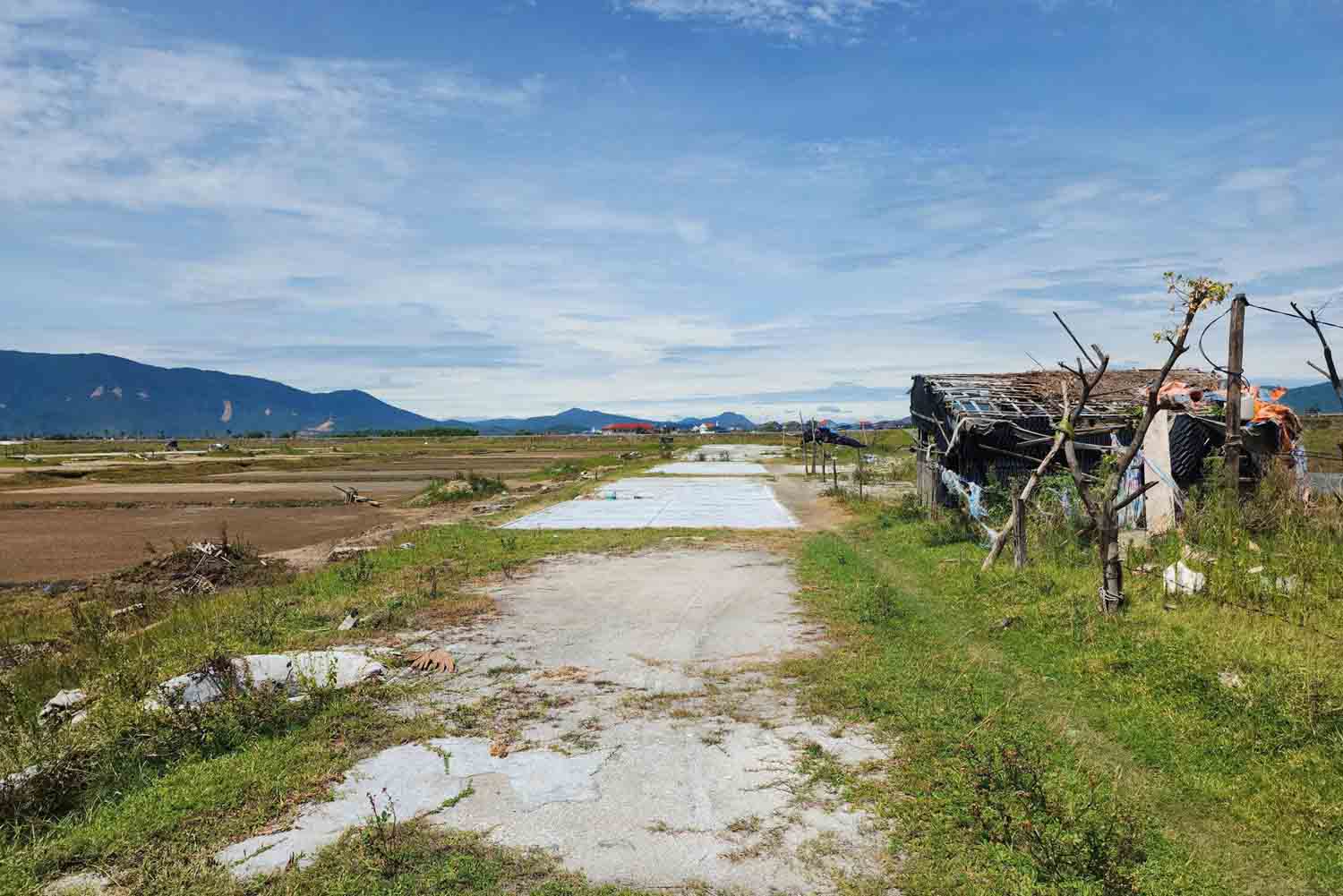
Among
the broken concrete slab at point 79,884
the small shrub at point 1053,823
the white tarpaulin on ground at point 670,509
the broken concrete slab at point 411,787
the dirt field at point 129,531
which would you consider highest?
the small shrub at point 1053,823

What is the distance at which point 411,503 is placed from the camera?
26609 mm

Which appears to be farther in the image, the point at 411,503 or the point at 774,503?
the point at 411,503

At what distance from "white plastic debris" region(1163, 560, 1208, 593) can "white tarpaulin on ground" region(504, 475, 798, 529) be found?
33.3 ft

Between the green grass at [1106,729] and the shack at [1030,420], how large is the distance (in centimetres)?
438

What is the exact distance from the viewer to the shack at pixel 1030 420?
13555 mm

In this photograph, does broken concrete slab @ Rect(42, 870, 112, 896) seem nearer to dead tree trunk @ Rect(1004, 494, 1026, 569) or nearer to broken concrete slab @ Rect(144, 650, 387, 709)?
broken concrete slab @ Rect(144, 650, 387, 709)

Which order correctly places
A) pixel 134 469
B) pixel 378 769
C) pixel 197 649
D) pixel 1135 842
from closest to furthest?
1. pixel 1135 842
2. pixel 378 769
3. pixel 197 649
4. pixel 134 469

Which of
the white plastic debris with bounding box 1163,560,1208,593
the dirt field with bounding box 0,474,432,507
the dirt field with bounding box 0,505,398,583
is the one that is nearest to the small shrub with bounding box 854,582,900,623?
the white plastic debris with bounding box 1163,560,1208,593

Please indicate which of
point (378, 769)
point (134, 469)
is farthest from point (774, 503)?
point (134, 469)

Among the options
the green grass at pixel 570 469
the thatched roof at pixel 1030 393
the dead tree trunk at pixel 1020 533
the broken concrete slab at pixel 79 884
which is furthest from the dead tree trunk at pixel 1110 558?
the green grass at pixel 570 469

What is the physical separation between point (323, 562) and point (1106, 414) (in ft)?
52.9

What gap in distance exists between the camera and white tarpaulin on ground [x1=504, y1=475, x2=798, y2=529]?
19.1 metres

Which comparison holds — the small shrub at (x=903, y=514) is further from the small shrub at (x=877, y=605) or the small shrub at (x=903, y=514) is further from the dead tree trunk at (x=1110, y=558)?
the dead tree trunk at (x=1110, y=558)

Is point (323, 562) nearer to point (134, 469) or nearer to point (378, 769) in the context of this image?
point (378, 769)
